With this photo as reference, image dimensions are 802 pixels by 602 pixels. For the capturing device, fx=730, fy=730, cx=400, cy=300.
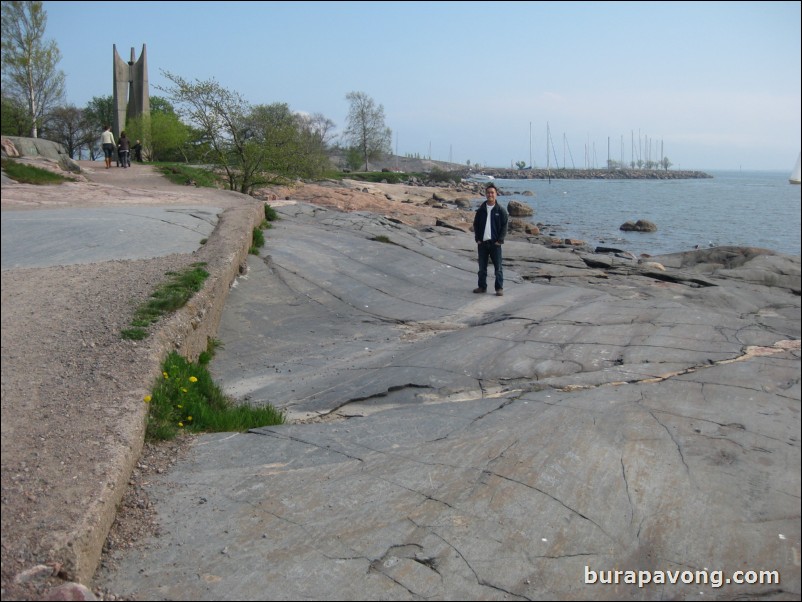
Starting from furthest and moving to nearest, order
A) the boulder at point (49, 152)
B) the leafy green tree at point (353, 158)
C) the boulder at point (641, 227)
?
the leafy green tree at point (353, 158) < the boulder at point (641, 227) < the boulder at point (49, 152)

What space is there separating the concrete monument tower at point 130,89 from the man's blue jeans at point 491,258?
59.4 feet

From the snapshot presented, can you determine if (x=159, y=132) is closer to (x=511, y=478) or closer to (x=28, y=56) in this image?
(x=28, y=56)

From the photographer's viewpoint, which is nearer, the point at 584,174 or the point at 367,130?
the point at 367,130

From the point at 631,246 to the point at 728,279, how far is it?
16844mm

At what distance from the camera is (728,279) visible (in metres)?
13.5

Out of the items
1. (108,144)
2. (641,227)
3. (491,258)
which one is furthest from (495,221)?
(641,227)

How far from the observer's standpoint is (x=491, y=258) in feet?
38.8

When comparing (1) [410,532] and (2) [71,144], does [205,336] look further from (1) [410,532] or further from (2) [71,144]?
(2) [71,144]

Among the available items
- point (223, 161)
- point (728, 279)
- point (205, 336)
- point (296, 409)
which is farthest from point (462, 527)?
point (223, 161)

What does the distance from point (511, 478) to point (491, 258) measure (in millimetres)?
7568

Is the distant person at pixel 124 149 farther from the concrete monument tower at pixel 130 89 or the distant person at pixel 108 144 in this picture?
the concrete monument tower at pixel 130 89

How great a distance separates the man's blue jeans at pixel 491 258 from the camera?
38.3ft

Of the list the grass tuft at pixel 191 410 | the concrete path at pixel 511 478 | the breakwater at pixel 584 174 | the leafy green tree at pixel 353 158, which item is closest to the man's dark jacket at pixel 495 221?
the concrete path at pixel 511 478

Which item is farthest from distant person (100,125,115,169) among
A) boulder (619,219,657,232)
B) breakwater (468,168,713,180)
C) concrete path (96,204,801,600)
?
breakwater (468,168,713,180)
